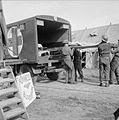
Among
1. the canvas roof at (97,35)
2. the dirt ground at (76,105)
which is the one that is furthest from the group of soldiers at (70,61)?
the canvas roof at (97,35)

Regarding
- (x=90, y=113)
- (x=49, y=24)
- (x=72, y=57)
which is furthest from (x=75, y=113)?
→ (x=49, y=24)

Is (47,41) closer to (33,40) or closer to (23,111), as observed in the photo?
(33,40)

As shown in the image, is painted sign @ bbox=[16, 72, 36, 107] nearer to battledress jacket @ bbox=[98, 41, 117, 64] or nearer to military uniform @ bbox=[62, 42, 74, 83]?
military uniform @ bbox=[62, 42, 74, 83]

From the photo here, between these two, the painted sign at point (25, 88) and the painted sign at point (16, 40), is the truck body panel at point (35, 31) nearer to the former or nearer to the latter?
the painted sign at point (16, 40)

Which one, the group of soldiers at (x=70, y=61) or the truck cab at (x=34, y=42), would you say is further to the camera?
the group of soldiers at (x=70, y=61)

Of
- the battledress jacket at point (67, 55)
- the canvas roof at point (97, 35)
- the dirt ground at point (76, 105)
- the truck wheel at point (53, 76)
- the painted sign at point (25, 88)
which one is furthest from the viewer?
the canvas roof at point (97, 35)

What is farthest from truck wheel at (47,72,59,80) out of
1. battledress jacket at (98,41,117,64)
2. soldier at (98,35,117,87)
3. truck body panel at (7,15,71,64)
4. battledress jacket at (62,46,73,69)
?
battledress jacket at (98,41,117,64)

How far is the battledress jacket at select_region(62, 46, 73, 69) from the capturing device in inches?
353

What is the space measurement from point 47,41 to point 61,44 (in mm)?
1101

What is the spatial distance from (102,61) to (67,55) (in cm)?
163

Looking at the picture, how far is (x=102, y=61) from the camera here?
827 cm

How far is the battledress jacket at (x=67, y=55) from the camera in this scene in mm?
8977

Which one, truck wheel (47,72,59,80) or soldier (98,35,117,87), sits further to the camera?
truck wheel (47,72,59,80)

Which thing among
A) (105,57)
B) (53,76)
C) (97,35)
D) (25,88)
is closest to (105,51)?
(105,57)
